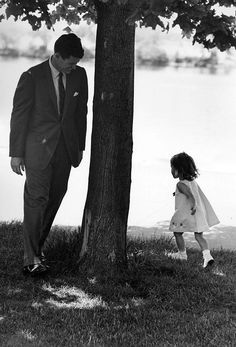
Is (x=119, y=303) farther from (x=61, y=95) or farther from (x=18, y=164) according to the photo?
(x=61, y=95)

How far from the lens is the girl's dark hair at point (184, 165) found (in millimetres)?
7547

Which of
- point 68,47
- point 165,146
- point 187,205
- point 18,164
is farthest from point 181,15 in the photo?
point 165,146

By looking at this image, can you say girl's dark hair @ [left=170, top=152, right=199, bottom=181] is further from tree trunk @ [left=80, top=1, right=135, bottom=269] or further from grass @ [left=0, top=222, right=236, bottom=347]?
tree trunk @ [left=80, top=1, right=135, bottom=269]

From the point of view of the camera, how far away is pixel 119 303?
5.87 metres

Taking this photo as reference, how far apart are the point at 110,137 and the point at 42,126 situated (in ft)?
1.90

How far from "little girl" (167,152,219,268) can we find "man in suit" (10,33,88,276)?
140 cm

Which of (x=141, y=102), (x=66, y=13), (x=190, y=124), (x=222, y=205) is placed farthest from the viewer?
(x=141, y=102)

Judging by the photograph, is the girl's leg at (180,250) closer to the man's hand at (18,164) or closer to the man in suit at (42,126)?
the man in suit at (42,126)

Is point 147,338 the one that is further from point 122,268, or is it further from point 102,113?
point 102,113

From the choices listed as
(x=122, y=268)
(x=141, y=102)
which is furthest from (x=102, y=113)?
(x=141, y=102)

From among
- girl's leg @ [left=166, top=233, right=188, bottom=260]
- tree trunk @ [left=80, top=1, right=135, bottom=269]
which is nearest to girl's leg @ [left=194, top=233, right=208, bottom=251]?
girl's leg @ [left=166, top=233, right=188, bottom=260]

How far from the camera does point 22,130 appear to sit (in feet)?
20.9

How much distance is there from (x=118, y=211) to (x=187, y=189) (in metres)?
1.24

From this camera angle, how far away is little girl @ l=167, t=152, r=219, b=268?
24.8 feet
